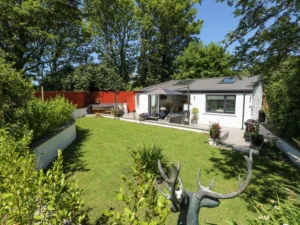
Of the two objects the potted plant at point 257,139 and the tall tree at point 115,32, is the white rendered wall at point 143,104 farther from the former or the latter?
the tall tree at point 115,32

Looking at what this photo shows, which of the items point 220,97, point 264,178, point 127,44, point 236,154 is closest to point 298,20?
point 264,178

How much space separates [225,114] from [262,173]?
331 inches

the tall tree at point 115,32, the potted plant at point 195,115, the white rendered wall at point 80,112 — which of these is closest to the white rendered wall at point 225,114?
the potted plant at point 195,115

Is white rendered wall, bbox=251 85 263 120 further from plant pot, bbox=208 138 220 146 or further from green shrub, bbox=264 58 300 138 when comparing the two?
plant pot, bbox=208 138 220 146

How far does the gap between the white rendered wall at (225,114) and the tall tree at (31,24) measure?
14.7 meters

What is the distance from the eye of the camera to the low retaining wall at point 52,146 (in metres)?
5.70

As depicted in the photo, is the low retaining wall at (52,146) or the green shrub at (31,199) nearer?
the green shrub at (31,199)

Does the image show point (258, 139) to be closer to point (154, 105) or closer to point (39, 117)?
point (39, 117)

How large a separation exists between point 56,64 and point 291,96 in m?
27.3

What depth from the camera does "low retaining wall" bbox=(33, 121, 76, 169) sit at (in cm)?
570

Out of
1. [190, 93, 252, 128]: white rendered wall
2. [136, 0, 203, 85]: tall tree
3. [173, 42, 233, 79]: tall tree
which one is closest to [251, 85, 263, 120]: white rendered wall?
[190, 93, 252, 128]: white rendered wall

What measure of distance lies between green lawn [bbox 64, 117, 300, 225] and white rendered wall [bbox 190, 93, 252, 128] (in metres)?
4.88

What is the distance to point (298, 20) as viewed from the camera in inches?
196

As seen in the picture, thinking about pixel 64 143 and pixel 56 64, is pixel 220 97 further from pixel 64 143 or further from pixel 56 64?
pixel 56 64
